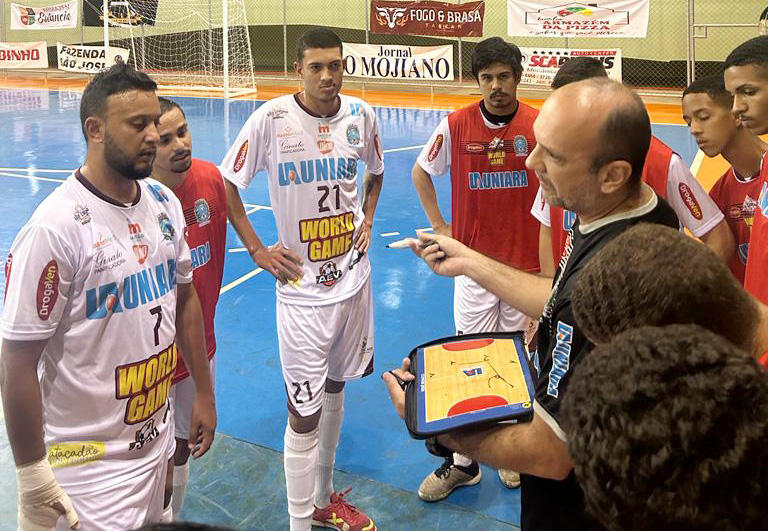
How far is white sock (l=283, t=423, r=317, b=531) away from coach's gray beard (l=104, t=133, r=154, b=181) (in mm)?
1915

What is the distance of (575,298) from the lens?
64.9 inches

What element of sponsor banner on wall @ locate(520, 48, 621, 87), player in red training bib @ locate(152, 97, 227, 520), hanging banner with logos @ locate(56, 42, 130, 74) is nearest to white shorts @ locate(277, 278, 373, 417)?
player in red training bib @ locate(152, 97, 227, 520)

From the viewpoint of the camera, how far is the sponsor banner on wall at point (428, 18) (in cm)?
1977

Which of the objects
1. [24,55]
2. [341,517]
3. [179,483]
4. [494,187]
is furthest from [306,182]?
[24,55]

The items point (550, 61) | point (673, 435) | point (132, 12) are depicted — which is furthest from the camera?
point (132, 12)

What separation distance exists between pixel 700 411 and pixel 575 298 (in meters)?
0.64

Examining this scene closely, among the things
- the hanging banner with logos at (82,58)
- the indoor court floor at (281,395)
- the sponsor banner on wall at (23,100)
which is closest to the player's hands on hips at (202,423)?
the indoor court floor at (281,395)

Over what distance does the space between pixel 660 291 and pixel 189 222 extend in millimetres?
2962

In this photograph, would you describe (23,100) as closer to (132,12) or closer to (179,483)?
(132,12)

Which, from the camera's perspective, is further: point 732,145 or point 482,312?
point 482,312

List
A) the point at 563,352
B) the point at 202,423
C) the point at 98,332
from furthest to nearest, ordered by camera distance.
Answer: the point at 202,423 < the point at 98,332 < the point at 563,352

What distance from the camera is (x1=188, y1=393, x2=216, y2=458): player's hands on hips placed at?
355cm

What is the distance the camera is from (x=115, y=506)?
2.89 meters

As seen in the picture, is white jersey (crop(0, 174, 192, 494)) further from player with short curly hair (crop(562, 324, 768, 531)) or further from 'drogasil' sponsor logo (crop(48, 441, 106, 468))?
player with short curly hair (crop(562, 324, 768, 531))
